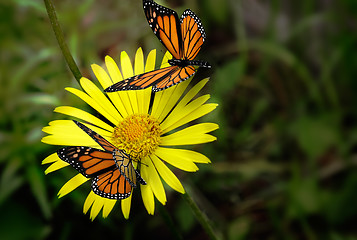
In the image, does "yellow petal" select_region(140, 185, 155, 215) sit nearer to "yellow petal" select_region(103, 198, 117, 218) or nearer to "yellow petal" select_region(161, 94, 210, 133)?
"yellow petal" select_region(103, 198, 117, 218)

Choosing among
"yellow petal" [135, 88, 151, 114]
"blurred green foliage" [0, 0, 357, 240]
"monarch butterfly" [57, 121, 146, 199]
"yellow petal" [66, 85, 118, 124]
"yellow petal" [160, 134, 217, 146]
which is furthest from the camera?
"blurred green foliage" [0, 0, 357, 240]

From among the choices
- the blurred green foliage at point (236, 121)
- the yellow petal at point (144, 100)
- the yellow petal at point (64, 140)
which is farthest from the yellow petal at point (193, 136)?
the blurred green foliage at point (236, 121)

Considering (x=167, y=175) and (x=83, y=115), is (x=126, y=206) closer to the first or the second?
(x=167, y=175)

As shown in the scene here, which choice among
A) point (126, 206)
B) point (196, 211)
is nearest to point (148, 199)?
point (126, 206)

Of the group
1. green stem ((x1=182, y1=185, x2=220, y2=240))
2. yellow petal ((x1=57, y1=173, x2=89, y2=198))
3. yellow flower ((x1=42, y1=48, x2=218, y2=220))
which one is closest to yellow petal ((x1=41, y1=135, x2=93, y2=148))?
yellow flower ((x1=42, y1=48, x2=218, y2=220))

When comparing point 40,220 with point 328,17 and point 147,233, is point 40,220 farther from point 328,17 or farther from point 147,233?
point 328,17

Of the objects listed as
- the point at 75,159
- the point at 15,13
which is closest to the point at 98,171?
the point at 75,159
